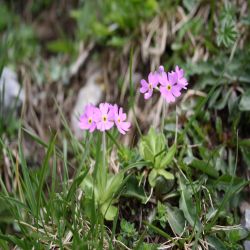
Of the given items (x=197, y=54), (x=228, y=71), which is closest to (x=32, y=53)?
(x=197, y=54)

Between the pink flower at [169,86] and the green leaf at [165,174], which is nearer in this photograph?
the pink flower at [169,86]

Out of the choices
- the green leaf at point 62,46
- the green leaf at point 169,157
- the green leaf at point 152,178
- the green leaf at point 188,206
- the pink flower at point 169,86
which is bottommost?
the green leaf at point 188,206

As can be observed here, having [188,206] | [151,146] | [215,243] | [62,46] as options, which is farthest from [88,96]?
[215,243]

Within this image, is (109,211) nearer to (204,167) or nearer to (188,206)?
(188,206)

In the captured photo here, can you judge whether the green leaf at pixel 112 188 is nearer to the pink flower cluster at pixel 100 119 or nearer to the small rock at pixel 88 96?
the pink flower cluster at pixel 100 119

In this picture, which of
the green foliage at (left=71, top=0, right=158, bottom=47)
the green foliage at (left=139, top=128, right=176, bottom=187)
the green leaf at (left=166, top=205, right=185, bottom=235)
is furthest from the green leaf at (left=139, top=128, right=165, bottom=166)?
the green foliage at (left=71, top=0, right=158, bottom=47)

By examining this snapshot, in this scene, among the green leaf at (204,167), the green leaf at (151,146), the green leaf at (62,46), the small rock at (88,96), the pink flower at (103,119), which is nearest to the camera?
the pink flower at (103,119)

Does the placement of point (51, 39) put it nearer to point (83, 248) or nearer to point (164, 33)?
point (164, 33)

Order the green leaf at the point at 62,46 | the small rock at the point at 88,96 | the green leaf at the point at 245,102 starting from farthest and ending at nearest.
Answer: the green leaf at the point at 62,46 < the small rock at the point at 88,96 < the green leaf at the point at 245,102

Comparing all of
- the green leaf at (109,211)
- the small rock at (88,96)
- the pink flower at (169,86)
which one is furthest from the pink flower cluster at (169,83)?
the small rock at (88,96)
